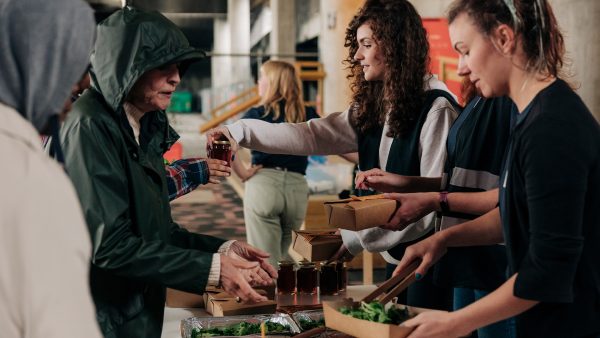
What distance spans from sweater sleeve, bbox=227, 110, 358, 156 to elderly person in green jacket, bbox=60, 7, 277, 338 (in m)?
0.82

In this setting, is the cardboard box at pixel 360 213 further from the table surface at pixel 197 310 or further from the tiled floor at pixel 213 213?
the tiled floor at pixel 213 213

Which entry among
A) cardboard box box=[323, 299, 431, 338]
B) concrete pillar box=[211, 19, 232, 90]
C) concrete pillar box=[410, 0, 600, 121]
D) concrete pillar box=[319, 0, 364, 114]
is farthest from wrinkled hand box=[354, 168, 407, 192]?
concrete pillar box=[211, 19, 232, 90]

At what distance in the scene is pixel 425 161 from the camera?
282 cm

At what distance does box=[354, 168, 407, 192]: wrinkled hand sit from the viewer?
2.70m

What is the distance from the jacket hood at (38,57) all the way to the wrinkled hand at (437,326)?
1015 mm

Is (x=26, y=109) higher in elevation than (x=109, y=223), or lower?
higher

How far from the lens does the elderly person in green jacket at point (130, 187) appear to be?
1975 mm

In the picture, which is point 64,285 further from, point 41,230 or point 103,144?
point 103,144

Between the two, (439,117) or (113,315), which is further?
(439,117)

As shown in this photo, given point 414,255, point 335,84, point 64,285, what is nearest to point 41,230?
point 64,285

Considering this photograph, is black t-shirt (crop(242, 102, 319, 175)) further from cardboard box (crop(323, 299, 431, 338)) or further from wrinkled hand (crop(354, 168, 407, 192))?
cardboard box (crop(323, 299, 431, 338))

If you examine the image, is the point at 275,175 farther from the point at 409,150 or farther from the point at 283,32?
the point at 283,32

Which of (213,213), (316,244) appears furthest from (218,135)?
(213,213)

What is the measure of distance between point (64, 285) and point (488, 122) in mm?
1901
